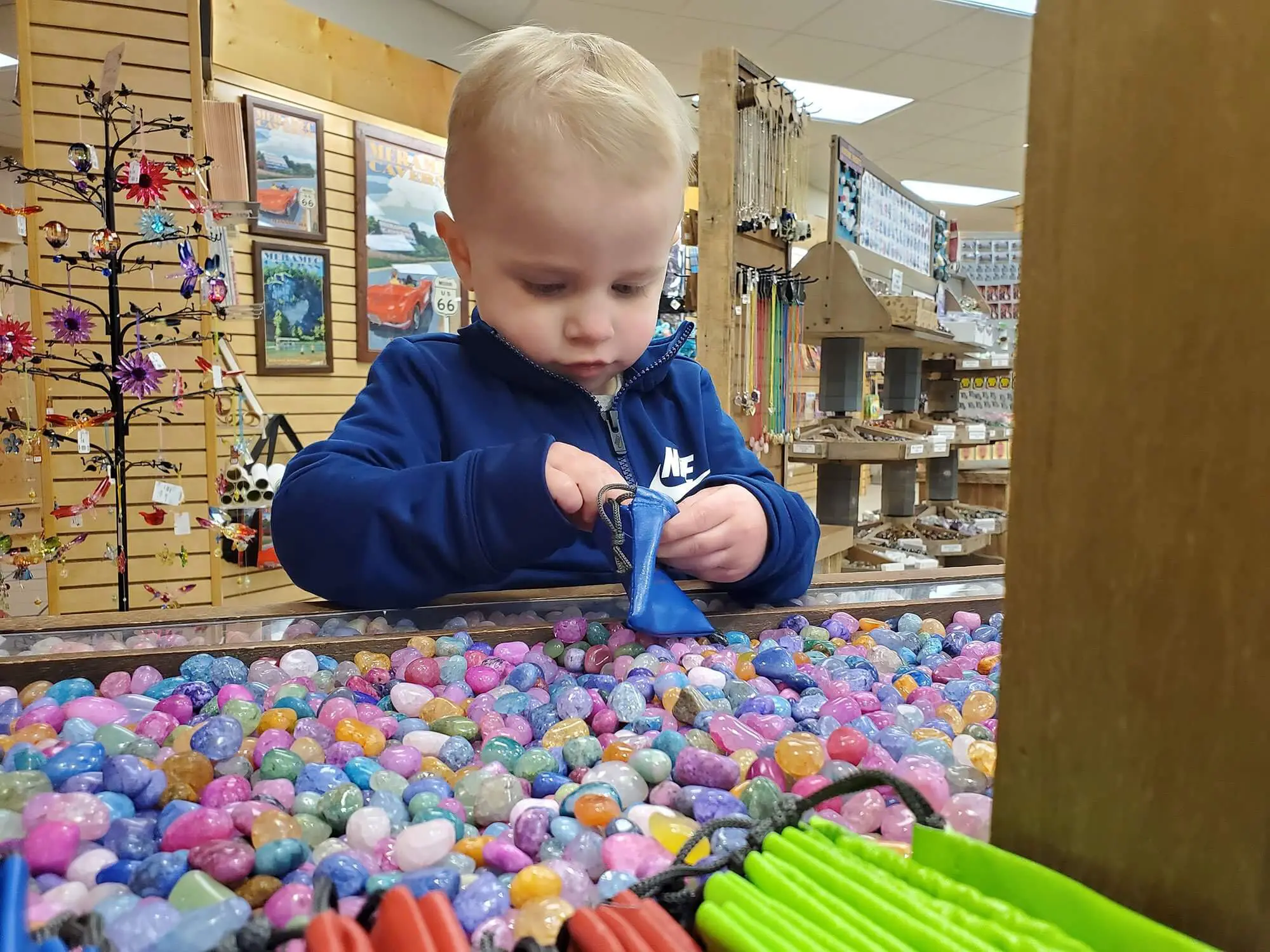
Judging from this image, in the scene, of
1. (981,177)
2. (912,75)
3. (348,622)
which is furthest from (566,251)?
(981,177)

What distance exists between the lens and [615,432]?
1.15m

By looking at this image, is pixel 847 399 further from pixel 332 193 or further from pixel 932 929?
pixel 932 929

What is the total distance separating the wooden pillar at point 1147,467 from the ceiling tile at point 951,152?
7.23m

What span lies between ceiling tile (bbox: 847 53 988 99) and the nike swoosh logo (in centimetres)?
486

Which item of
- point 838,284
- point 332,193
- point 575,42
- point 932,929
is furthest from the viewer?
point 332,193

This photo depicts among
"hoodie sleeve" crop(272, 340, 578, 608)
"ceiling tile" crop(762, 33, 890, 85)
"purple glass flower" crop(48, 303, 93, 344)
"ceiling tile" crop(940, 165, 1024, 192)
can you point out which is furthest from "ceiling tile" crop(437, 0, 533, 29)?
"ceiling tile" crop(940, 165, 1024, 192)

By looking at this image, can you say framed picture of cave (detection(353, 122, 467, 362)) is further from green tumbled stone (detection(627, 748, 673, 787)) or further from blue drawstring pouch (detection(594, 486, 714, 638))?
green tumbled stone (detection(627, 748, 673, 787))

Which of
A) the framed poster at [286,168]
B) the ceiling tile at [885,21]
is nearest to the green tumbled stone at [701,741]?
the framed poster at [286,168]

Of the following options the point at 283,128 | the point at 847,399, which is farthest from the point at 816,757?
the point at 283,128

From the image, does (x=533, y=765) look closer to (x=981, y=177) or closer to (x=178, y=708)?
(x=178, y=708)

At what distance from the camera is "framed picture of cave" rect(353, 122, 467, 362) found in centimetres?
391

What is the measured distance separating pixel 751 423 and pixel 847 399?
17.5 inches

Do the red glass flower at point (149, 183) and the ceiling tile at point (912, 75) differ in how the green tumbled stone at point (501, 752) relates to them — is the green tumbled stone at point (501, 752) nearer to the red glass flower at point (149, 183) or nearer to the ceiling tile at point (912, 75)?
the red glass flower at point (149, 183)

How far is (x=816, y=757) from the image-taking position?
1.87 ft
